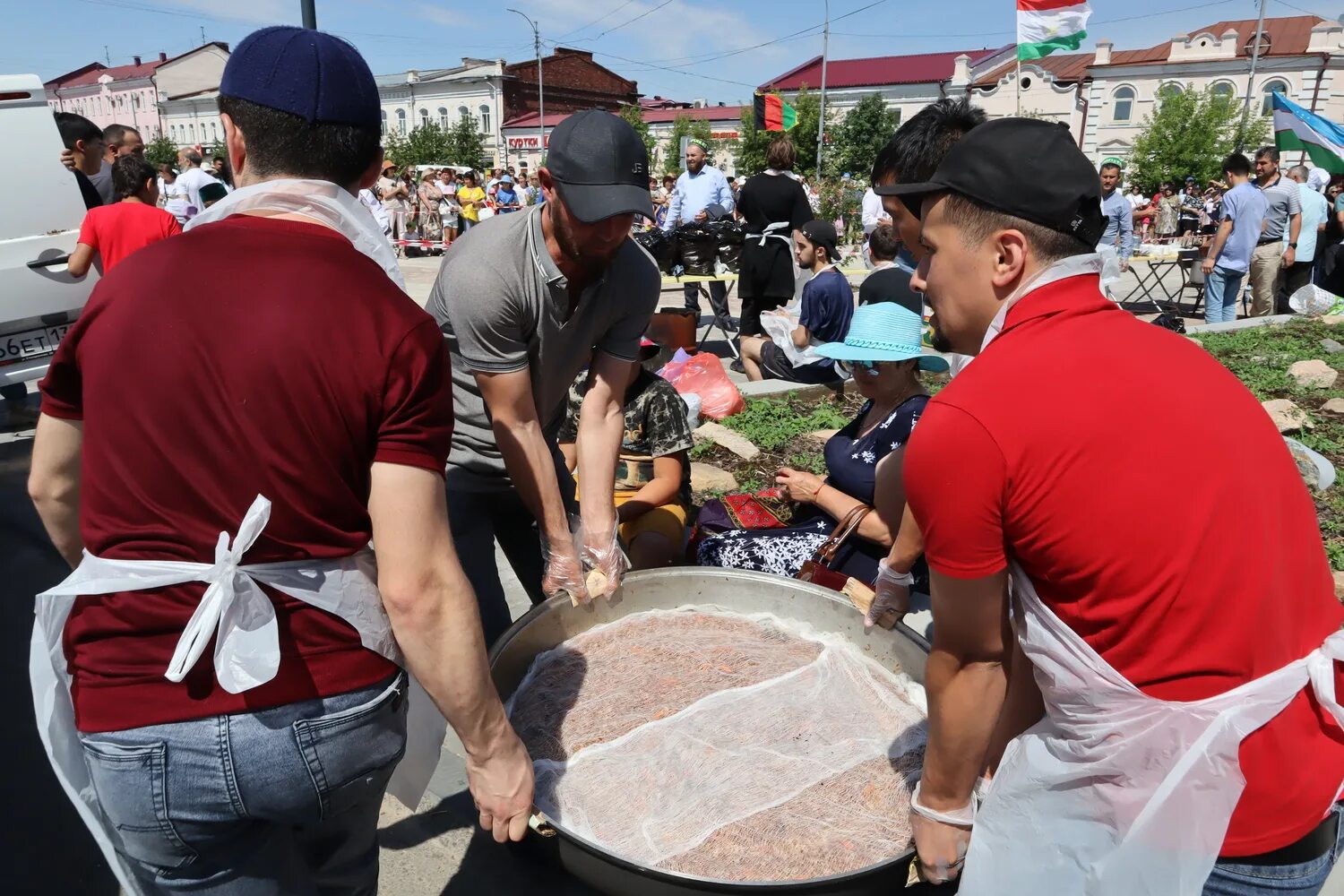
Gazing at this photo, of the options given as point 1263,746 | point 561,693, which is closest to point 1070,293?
point 1263,746

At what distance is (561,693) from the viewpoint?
2.06 meters

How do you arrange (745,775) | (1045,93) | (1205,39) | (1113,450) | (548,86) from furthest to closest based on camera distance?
(548,86), (1045,93), (1205,39), (745,775), (1113,450)

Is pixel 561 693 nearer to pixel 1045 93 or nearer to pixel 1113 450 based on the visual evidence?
pixel 1113 450

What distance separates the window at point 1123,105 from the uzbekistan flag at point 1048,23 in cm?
4402

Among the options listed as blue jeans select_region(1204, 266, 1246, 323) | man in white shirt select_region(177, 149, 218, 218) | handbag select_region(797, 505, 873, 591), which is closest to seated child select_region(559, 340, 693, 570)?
handbag select_region(797, 505, 873, 591)

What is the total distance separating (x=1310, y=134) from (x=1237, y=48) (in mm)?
42869

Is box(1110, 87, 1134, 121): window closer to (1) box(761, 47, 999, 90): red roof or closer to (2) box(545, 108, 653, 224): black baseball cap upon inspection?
(1) box(761, 47, 999, 90): red roof

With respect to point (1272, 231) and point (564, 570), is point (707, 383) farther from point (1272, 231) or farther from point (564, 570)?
point (1272, 231)

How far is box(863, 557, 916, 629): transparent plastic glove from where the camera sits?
2.12m

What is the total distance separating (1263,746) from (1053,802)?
0.29m

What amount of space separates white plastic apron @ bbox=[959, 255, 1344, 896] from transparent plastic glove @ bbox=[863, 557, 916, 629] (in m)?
0.74

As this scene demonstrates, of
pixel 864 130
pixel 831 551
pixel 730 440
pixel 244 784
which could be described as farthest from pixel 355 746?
pixel 864 130

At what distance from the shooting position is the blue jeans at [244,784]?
4.00 feet

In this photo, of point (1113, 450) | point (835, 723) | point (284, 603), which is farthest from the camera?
point (835, 723)
